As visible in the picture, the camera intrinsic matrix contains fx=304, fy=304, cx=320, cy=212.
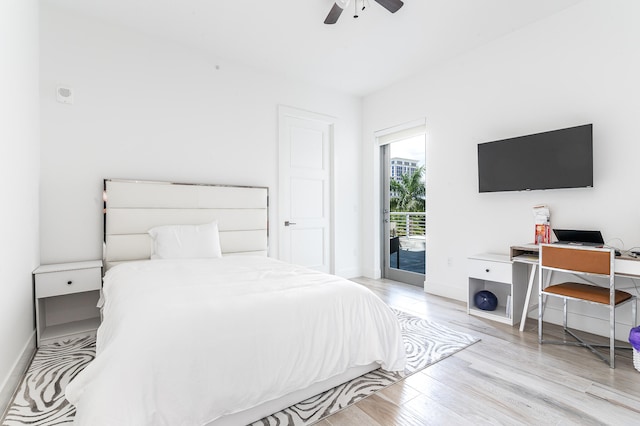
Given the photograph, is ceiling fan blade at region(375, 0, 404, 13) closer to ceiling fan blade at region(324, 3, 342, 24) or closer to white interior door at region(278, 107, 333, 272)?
ceiling fan blade at region(324, 3, 342, 24)

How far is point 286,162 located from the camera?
4289mm

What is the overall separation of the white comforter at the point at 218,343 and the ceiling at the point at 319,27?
7.98 ft

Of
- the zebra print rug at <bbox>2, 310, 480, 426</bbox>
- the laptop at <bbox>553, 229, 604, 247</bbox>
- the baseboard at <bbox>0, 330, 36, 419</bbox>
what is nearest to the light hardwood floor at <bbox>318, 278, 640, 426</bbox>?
the zebra print rug at <bbox>2, 310, 480, 426</bbox>

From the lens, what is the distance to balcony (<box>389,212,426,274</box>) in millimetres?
4566

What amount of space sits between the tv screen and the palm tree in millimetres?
1125

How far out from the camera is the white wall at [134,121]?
2.85m

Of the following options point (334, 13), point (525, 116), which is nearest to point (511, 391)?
point (525, 116)

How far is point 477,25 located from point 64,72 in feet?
13.3

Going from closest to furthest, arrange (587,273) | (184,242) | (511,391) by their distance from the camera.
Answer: (511,391), (587,273), (184,242)

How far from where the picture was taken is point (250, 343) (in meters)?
1.52

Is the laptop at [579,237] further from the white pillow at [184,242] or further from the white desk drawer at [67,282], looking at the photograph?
the white desk drawer at [67,282]

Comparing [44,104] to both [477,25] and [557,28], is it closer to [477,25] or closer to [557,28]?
[477,25]

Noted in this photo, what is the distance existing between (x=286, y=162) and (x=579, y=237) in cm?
332

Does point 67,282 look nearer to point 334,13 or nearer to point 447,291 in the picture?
point 334,13
